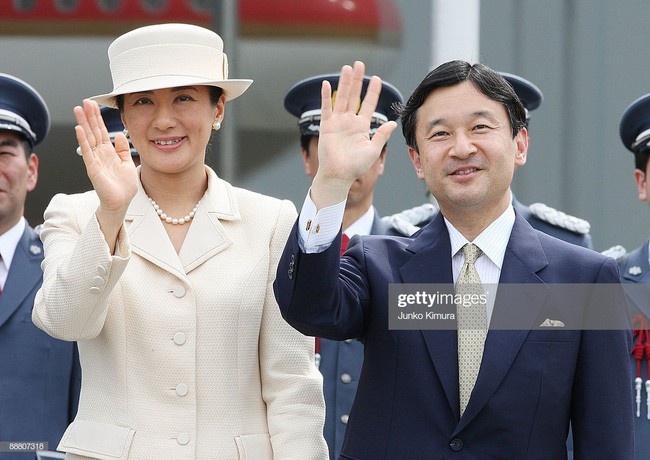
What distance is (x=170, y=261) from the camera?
2.57 m

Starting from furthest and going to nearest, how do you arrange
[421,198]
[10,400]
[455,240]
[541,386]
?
[421,198] < [10,400] < [455,240] < [541,386]

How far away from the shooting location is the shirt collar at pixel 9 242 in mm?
3539

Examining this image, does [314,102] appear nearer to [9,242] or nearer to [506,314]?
[9,242]

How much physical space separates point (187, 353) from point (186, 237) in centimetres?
25

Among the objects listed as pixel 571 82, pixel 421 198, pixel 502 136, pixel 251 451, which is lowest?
pixel 251 451

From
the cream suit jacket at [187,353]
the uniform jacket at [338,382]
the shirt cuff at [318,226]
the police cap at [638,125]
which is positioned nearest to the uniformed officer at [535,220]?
the police cap at [638,125]

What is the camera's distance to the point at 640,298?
11.4 feet

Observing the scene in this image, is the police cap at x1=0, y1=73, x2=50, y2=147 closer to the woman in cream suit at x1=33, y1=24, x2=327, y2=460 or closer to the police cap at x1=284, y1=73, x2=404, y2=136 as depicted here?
the police cap at x1=284, y1=73, x2=404, y2=136

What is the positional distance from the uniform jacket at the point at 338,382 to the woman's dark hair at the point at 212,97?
0.96m

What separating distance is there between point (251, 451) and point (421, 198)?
2.07 meters

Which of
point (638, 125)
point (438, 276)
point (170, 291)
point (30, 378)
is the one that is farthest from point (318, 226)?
point (638, 125)

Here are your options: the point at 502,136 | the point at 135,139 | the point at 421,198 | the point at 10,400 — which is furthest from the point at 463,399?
the point at 421,198

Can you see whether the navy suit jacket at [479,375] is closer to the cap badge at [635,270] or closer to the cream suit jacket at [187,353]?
the cream suit jacket at [187,353]

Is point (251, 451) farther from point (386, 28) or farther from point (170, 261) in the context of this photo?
point (386, 28)
